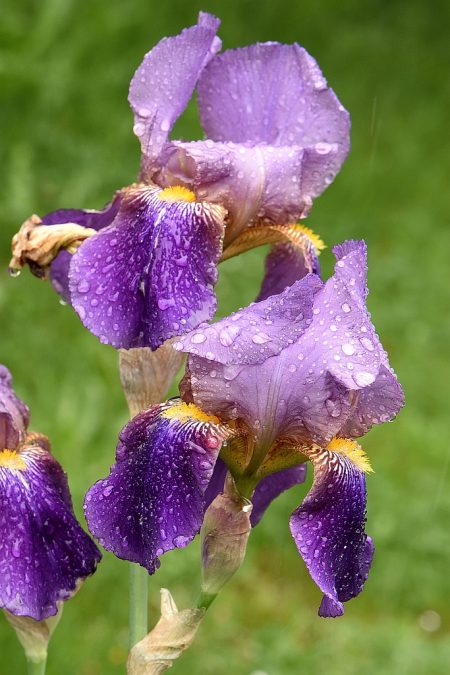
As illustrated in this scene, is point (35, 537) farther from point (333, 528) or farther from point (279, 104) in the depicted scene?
point (279, 104)

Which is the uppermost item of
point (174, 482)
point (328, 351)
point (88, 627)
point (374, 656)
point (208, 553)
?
point (328, 351)

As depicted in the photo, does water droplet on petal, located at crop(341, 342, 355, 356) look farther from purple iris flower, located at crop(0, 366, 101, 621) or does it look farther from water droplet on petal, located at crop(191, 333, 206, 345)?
purple iris flower, located at crop(0, 366, 101, 621)

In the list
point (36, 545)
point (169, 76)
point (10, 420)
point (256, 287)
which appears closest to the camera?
point (36, 545)

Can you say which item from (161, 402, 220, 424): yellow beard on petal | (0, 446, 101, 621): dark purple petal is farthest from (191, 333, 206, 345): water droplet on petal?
(0, 446, 101, 621): dark purple petal

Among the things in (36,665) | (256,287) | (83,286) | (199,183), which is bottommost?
(256,287)

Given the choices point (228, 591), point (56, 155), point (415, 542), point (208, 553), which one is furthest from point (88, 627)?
point (56, 155)

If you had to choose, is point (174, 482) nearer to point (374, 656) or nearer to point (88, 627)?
point (88, 627)

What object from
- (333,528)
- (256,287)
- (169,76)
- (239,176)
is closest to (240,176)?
(239,176)

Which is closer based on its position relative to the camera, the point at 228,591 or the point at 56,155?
the point at 228,591
